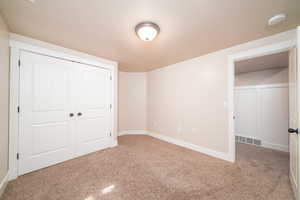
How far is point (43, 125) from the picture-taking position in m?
2.00

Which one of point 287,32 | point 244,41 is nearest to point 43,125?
point 244,41

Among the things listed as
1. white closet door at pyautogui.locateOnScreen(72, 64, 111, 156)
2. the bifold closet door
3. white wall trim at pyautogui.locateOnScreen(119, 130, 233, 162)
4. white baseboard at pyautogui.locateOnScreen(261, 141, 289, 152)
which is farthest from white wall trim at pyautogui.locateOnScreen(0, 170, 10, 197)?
white baseboard at pyautogui.locateOnScreen(261, 141, 289, 152)

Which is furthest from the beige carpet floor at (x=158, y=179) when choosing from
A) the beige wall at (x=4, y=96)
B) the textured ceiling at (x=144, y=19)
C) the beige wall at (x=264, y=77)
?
the textured ceiling at (x=144, y=19)

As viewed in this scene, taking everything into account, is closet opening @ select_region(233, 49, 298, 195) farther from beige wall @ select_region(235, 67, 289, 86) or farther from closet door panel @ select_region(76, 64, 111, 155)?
closet door panel @ select_region(76, 64, 111, 155)

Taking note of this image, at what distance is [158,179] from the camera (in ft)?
5.57

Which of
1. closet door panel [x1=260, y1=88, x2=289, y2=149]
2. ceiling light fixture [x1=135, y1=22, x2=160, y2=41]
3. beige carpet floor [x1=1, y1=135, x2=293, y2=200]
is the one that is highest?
ceiling light fixture [x1=135, y1=22, x2=160, y2=41]

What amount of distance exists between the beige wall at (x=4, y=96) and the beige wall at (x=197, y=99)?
10.5 ft

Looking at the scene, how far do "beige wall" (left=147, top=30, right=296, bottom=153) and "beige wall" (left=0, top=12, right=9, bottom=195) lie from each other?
126 inches

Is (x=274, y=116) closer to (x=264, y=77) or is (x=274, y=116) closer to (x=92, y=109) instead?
(x=264, y=77)

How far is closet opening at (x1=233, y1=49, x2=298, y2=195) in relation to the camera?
2256 millimetres

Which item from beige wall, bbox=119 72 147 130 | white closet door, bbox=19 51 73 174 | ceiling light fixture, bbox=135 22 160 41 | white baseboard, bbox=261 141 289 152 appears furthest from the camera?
beige wall, bbox=119 72 147 130

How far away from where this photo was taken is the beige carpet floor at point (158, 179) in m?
1.41

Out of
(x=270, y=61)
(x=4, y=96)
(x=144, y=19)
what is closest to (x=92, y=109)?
(x=4, y=96)

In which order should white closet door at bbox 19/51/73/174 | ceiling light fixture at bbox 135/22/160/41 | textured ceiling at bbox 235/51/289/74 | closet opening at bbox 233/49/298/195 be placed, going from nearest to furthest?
1. ceiling light fixture at bbox 135/22/160/41
2. white closet door at bbox 19/51/73/174
3. closet opening at bbox 233/49/298/195
4. textured ceiling at bbox 235/51/289/74
